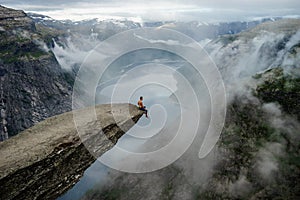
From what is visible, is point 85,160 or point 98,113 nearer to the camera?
point 85,160

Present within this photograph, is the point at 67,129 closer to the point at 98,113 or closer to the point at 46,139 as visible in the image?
the point at 46,139

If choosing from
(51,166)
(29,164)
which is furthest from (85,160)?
(29,164)

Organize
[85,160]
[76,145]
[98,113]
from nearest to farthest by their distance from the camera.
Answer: [76,145] < [85,160] < [98,113]

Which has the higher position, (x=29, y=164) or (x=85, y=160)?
(x=29, y=164)

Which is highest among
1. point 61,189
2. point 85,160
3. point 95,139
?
point 95,139

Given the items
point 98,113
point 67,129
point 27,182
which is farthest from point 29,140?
point 98,113

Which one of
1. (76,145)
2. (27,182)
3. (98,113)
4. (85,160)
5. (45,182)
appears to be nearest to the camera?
(27,182)

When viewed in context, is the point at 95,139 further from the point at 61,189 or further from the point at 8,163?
the point at 8,163
